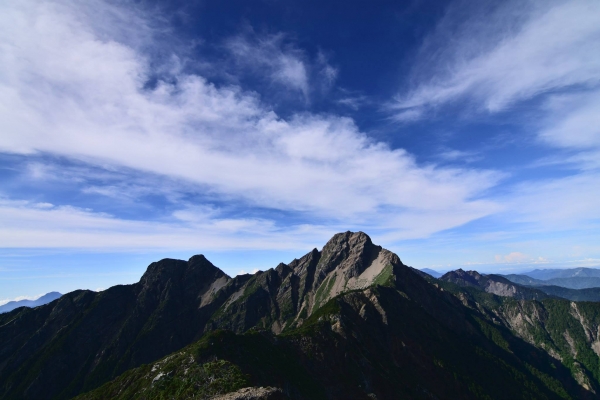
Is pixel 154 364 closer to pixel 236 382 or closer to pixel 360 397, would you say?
pixel 236 382

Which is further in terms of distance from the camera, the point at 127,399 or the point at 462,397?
the point at 462,397

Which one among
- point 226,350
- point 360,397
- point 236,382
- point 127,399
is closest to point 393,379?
point 360,397

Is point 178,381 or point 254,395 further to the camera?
point 178,381

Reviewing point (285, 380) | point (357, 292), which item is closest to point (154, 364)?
point (285, 380)

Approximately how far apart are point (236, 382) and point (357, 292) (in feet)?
449

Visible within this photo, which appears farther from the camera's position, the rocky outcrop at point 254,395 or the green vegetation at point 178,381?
the green vegetation at point 178,381

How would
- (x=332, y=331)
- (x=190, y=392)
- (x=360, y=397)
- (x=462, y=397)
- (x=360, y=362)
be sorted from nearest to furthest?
(x=190, y=392)
(x=360, y=397)
(x=360, y=362)
(x=332, y=331)
(x=462, y=397)

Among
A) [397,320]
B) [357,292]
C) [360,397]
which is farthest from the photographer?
[357,292]

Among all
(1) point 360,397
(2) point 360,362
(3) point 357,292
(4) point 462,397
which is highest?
(3) point 357,292

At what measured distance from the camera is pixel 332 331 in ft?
489

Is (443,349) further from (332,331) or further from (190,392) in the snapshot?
(190,392)

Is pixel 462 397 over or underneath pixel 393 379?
underneath

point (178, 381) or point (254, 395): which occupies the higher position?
point (178, 381)

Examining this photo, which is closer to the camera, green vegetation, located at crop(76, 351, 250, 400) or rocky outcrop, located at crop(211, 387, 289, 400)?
rocky outcrop, located at crop(211, 387, 289, 400)
